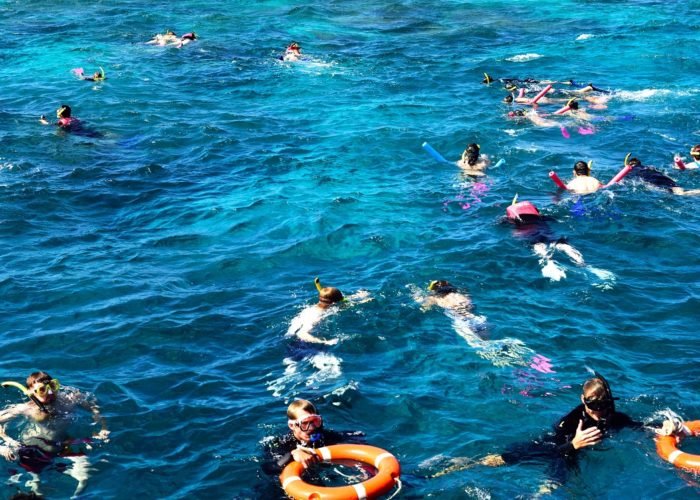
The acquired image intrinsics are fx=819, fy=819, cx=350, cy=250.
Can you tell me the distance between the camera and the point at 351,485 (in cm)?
849

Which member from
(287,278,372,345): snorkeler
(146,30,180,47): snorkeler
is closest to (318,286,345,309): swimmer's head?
(287,278,372,345): snorkeler

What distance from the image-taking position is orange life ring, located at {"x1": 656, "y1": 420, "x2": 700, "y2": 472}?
8984 millimetres

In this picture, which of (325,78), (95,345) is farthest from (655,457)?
(325,78)

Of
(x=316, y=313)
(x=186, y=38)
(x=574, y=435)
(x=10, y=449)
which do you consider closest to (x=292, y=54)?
(x=186, y=38)

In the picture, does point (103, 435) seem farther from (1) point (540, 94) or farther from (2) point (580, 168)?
(1) point (540, 94)

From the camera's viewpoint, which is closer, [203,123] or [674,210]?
[674,210]

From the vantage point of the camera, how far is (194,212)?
60.9 ft

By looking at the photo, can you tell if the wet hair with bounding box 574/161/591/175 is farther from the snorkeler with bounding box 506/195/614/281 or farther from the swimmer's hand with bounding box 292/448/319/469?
the swimmer's hand with bounding box 292/448/319/469

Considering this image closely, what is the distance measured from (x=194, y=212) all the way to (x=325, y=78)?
12.4m

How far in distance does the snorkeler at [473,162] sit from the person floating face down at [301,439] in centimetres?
1160

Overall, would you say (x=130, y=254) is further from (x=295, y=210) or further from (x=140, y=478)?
(x=140, y=478)

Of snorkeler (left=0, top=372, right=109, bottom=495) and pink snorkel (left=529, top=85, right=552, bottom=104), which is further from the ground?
snorkeler (left=0, top=372, right=109, bottom=495)

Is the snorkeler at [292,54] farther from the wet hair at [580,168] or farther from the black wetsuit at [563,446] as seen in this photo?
the black wetsuit at [563,446]

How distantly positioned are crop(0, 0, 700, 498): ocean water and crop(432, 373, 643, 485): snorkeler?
0.23 meters
